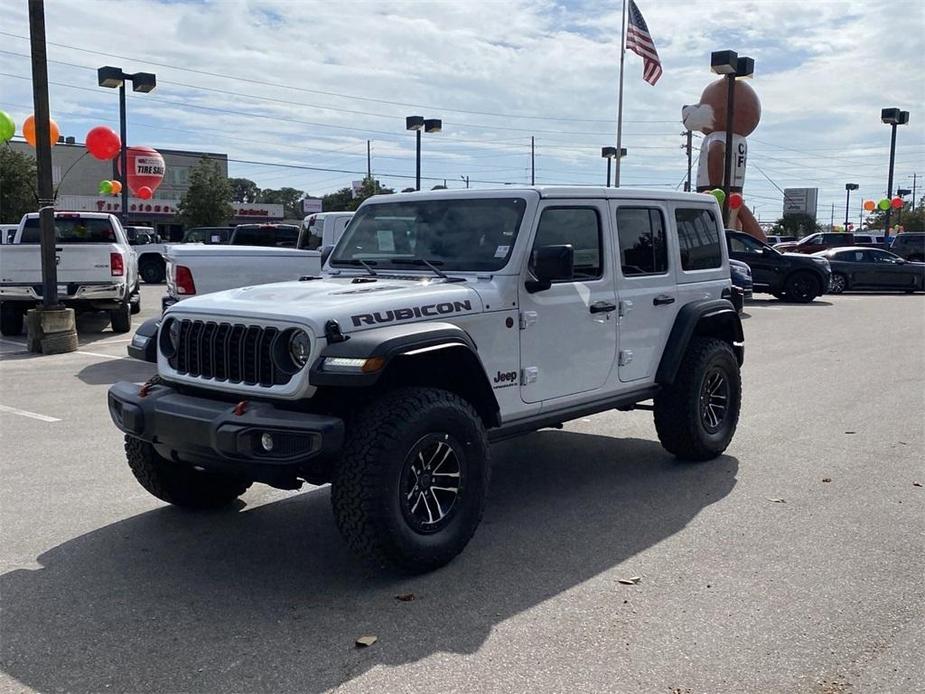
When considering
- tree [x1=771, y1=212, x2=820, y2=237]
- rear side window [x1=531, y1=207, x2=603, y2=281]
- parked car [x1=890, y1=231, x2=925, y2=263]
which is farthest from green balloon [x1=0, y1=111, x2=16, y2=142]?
tree [x1=771, y1=212, x2=820, y2=237]

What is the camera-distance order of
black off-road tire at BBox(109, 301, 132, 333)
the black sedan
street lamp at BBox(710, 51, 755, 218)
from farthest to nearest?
1. street lamp at BBox(710, 51, 755, 218)
2. the black sedan
3. black off-road tire at BBox(109, 301, 132, 333)

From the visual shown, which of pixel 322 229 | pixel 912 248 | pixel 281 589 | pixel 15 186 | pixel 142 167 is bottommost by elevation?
pixel 281 589

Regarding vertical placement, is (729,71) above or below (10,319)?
above

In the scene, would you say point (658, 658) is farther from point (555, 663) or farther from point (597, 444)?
point (597, 444)

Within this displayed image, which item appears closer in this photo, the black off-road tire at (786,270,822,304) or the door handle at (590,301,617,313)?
the door handle at (590,301,617,313)

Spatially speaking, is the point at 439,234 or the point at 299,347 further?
the point at 439,234

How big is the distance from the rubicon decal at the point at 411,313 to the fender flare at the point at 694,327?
6.58 feet

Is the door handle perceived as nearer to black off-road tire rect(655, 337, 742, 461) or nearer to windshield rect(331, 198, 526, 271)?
windshield rect(331, 198, 526, 271)

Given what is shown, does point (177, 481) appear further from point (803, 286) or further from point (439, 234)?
point (803, 286)

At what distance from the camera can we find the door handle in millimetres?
5543

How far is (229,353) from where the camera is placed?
4406 mm

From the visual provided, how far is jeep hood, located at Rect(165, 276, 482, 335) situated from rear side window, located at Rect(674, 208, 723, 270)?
2.25m

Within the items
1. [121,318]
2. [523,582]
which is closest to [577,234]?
[523,582]

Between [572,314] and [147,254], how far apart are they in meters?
23.1
